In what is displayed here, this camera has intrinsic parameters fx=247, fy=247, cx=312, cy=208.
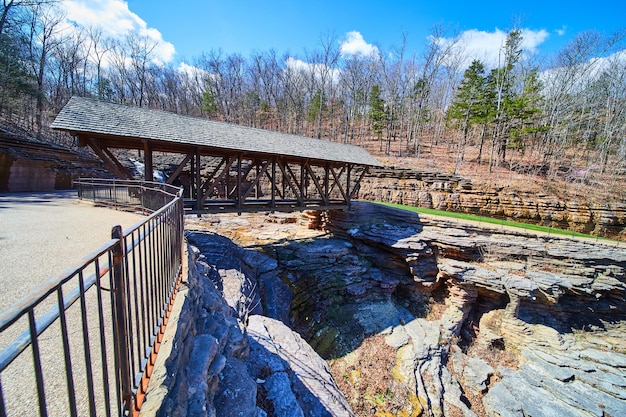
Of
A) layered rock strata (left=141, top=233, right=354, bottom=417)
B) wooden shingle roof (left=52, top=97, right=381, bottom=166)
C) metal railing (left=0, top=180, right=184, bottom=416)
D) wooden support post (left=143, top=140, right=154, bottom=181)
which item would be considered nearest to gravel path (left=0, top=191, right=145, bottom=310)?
metal railing (left=0, top=180, right=184, bottom=416)

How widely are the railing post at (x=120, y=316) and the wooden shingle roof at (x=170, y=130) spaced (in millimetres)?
7398

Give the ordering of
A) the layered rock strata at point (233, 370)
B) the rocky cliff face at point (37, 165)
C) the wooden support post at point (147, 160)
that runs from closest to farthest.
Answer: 1. the layered rock strata at point (233, 370)
2. the wooden support post at point (147, 160)
3. the rocky cliff face at point (37, 165)

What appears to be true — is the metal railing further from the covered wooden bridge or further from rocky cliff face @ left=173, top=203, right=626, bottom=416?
the covered wooden bridge

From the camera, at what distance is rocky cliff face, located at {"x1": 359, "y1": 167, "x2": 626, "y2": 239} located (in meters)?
13.5

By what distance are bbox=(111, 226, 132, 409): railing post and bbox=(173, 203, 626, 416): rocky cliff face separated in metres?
3.59

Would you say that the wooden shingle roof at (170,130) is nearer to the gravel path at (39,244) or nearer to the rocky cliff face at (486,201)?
the gravel path at (39,244)

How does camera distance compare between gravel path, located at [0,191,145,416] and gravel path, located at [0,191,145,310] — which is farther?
gravel path, located at [0,191,145,310]

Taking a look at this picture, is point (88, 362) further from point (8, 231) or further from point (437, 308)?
point (437, 308)

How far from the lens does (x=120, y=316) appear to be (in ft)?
5.59

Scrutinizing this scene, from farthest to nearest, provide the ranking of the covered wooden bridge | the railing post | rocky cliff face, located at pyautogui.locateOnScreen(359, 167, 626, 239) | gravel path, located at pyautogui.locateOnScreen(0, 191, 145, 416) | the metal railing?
rocky cliff face, located at pyautogui.locateOnScreen(359, 167, 626, 239), the covered wooden bridge, gravel path, located at pyautogui.locateOnScreen(0, 191, 145, 416), the railing post, the metal railing

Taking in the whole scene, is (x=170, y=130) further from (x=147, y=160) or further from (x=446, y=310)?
(x=446, y=310)

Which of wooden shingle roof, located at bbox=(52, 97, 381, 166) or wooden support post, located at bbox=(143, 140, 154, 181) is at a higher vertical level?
wooden shingle roof, located at bbox=(52, 97, 381, 166)

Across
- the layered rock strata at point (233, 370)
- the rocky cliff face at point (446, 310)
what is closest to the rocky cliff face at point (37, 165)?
the rocky cliff face at point (446, 310)

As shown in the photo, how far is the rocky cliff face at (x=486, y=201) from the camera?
1347cm
